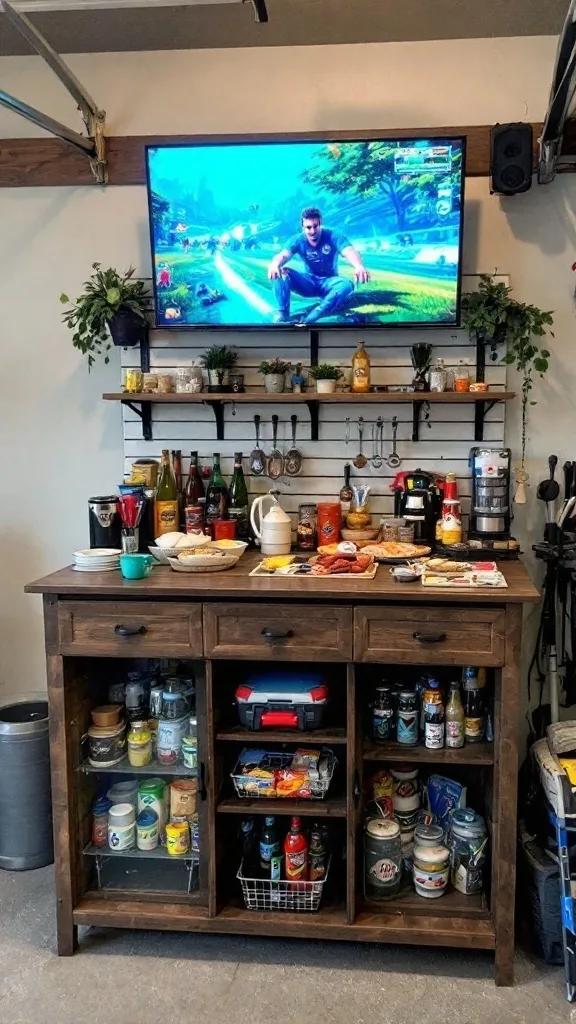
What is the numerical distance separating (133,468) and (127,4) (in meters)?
1.39

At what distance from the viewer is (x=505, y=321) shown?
2.49 metres

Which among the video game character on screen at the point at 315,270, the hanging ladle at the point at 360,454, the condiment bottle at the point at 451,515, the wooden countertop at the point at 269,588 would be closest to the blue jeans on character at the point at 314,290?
the video game character on screen at the point at 315,270

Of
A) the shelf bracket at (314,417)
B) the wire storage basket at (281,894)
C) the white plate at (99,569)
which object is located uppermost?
the shelf bracket at (314,417)

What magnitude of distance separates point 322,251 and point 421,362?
19.5 inches

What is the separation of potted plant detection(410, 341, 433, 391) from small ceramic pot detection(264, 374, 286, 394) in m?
0.45

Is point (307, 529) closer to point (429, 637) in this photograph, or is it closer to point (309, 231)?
point (429, 637)

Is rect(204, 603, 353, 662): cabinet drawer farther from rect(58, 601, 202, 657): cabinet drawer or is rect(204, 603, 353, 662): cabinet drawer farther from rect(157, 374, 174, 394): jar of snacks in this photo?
rect(157, 374, 174, 394): jar of snacks

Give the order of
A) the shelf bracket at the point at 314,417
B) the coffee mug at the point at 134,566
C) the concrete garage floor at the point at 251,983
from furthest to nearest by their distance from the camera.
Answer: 1. the shelf bracket at the point at 314,417
2. the coffee mug at the point at 134,566
3. the concrete garage floor at the point at 251,983

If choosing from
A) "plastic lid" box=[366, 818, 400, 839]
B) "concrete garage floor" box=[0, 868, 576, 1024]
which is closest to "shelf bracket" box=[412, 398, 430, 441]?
"plastic lid" box=[366, 818, 400, 839]

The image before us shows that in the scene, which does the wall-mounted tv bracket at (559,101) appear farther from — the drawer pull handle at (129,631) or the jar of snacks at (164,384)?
the drawer pull handle at (129,631)

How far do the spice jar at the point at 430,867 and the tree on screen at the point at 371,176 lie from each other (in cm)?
196

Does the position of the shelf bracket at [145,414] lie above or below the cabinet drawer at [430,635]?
above

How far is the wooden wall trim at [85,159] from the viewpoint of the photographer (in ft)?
8.63

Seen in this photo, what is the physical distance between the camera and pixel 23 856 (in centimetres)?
270
